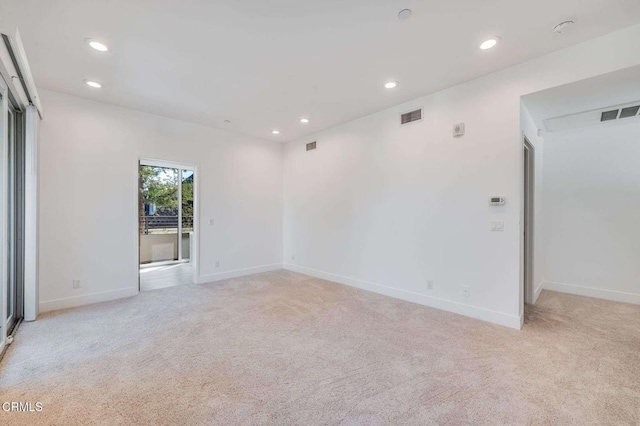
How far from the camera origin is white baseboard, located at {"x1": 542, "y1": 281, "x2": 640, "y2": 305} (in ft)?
12.5

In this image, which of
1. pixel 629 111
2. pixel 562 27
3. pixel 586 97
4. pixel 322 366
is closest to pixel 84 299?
pixel 322 366

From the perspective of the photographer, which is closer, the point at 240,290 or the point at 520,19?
the point at 520,19

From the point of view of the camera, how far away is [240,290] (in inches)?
175

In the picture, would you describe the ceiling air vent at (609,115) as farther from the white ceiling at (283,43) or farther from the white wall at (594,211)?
the white ceiling at (283,43)

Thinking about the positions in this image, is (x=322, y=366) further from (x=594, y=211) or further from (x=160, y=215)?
(x=160, y=215)

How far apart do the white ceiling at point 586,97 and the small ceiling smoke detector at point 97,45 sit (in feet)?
14.2

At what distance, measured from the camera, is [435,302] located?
11.9 ft

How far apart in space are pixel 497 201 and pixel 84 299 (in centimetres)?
551

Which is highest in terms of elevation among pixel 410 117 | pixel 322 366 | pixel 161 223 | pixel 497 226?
pixel 410 117

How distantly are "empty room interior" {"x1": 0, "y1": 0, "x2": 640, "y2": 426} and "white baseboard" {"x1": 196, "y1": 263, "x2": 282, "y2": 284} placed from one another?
8 cm

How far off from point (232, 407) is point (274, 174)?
190 inches

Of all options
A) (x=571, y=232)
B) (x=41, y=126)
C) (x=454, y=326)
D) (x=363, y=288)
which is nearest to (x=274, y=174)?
(x=363, y=288)

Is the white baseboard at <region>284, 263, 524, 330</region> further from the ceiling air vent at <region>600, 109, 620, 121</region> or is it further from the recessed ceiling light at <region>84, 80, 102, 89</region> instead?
A: the recessed ceiling light at <region>84, 80, 102, 89</region>

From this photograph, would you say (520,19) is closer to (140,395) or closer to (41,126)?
(140,395)
